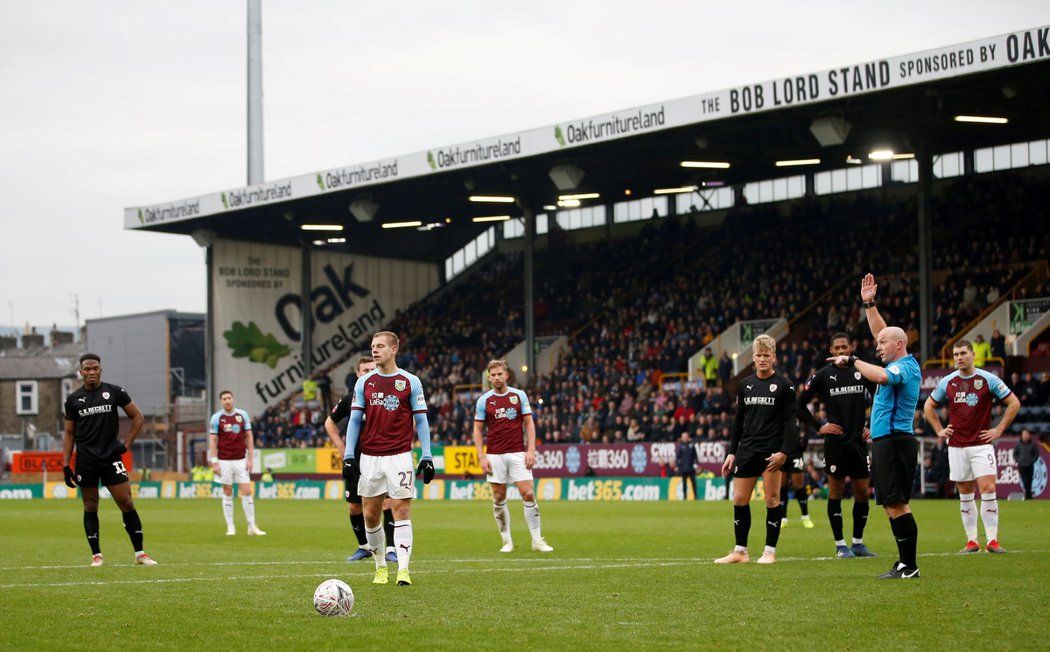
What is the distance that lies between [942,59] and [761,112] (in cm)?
532

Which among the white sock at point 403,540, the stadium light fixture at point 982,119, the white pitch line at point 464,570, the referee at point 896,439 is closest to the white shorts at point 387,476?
the white sock at point 403,540

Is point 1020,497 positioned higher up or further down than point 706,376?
further down

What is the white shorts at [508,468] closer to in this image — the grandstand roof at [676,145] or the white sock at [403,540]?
the white sock at [403,540]

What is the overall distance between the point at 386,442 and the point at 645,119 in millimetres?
26301

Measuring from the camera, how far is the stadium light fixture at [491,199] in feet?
161

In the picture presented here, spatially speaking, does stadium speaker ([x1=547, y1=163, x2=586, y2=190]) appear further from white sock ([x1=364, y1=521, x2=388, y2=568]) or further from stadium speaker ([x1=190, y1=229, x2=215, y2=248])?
white sock ([x1=364, y1=521, x2=388, y2=568])

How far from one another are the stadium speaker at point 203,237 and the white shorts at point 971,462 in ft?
141

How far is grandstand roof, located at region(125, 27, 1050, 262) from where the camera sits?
31953 millimetres

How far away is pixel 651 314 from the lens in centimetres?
4825

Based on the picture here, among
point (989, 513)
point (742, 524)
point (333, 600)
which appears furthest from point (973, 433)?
point (333, 600)

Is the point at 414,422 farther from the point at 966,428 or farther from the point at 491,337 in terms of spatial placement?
the point at 491,337

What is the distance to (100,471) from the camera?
15047mm

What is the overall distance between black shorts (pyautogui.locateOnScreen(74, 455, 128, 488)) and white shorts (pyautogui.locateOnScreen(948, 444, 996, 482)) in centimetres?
925

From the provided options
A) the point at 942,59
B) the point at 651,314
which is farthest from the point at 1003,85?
the point at 651,314
